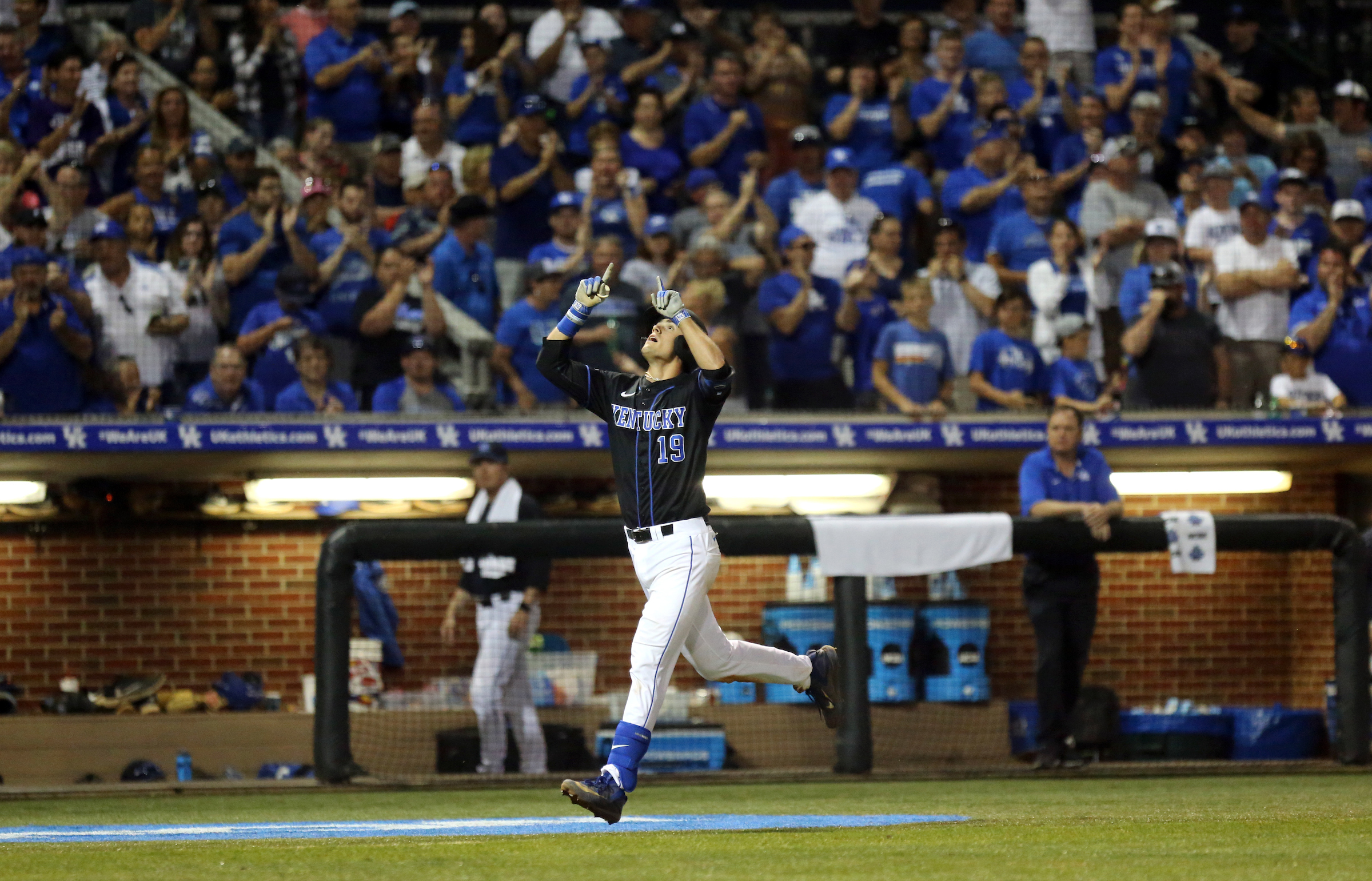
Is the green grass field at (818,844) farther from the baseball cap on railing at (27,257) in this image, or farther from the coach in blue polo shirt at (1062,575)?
the baseball cap on railing at (27,257)

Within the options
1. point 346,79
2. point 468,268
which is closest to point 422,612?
point 468,268

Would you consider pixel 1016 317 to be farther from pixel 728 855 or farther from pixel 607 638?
pixel 728 855

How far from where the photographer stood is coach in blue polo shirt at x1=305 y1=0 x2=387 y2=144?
11.7 meters

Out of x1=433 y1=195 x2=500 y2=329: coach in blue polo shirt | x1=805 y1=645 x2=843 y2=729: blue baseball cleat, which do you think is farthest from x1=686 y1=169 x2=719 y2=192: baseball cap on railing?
x1=805 y1=645 x2=843 y2=729: blue baseball cleat

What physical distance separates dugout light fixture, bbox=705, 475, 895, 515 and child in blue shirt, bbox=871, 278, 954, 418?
0.81 meters

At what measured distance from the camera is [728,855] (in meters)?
4.76

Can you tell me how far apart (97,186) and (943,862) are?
8156 mm

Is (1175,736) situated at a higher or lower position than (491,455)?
lower

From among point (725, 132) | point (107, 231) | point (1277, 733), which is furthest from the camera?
point (725, 132)

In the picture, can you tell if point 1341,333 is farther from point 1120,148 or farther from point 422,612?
point 422,612

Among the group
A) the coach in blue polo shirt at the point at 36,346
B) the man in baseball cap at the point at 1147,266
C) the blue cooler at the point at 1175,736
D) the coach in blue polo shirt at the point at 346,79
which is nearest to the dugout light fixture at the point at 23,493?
the coach in blue polo shirt at the point at 36,346

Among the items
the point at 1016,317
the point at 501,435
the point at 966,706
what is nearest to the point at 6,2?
the point at 501,435

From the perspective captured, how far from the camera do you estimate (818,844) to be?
16.6 feet

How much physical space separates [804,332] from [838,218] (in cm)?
114
